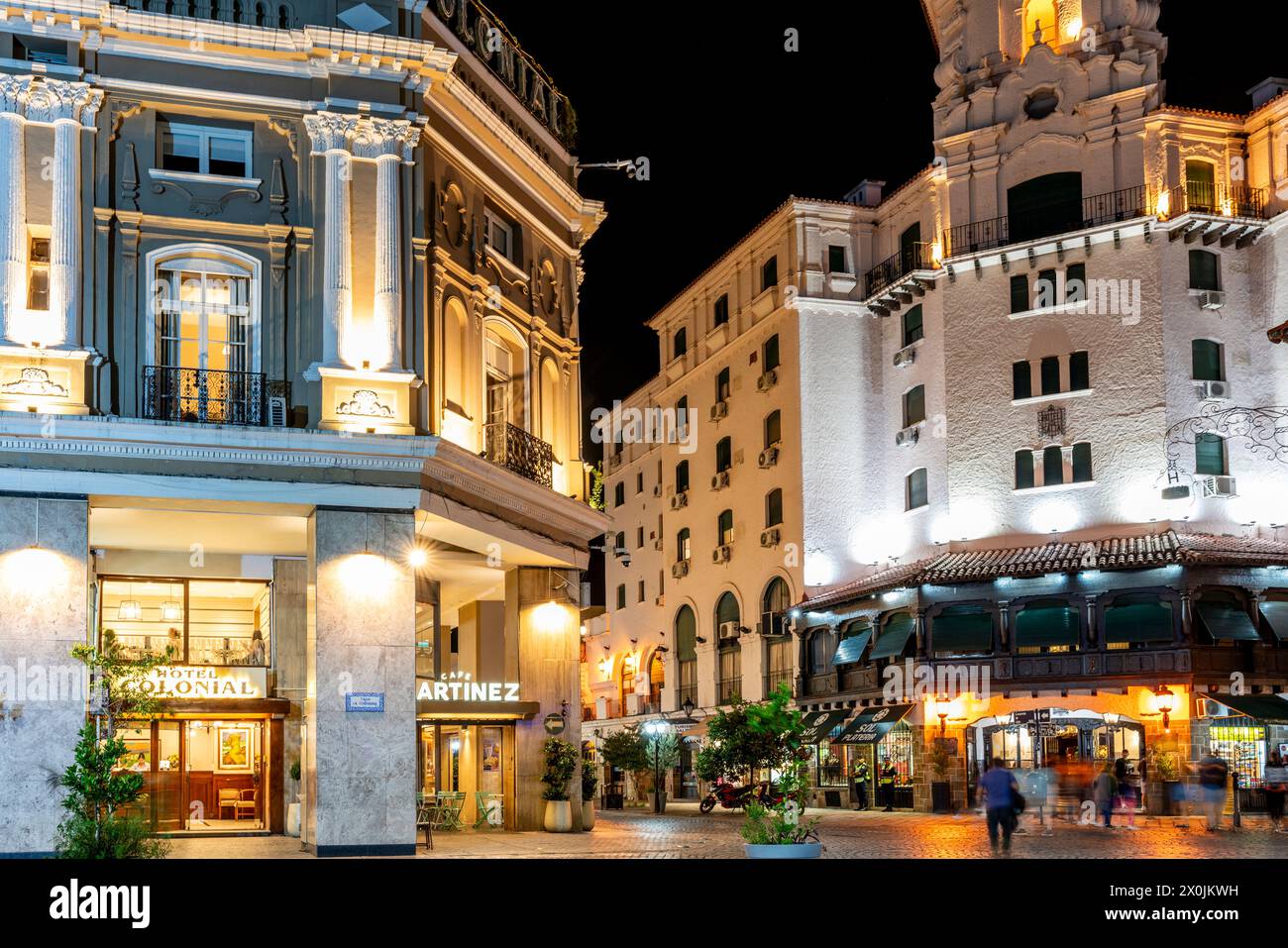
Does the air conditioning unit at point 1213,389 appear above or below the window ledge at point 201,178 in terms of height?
below

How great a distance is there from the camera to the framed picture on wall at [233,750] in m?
29.1

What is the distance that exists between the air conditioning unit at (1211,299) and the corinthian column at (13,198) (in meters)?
34.4

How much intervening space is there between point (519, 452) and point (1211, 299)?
25.9 meters

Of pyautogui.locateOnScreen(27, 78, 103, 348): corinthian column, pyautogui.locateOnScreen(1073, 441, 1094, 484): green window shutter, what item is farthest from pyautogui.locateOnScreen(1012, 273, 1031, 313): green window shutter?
pyautogui.locateOnScreen(27, 78, 103, 348): corinthian column

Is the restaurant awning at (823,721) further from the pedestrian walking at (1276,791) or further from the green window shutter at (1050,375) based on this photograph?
the pedestrian walking at (1276,791)

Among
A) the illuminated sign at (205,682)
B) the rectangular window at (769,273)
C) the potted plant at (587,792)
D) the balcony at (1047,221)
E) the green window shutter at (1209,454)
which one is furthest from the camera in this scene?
the rectangular window at (769,273)

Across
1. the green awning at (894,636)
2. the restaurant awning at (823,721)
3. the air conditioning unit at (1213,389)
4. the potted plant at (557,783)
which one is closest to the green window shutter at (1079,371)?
the air conditioning unit at (1213,389)

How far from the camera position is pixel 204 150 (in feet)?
84.4

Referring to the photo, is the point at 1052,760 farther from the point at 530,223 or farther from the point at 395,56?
the point at 395,56

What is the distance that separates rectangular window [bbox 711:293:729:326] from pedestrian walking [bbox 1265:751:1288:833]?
30.0 metres

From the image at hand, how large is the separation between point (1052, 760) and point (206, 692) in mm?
26446

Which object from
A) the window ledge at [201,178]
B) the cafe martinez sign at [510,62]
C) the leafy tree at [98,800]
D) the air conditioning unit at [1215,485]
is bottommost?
the leafy tree at [98,800]

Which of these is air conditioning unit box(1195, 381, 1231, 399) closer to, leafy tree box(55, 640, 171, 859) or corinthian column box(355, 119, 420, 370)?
corinthian column box(355, 119, 420, 370)
